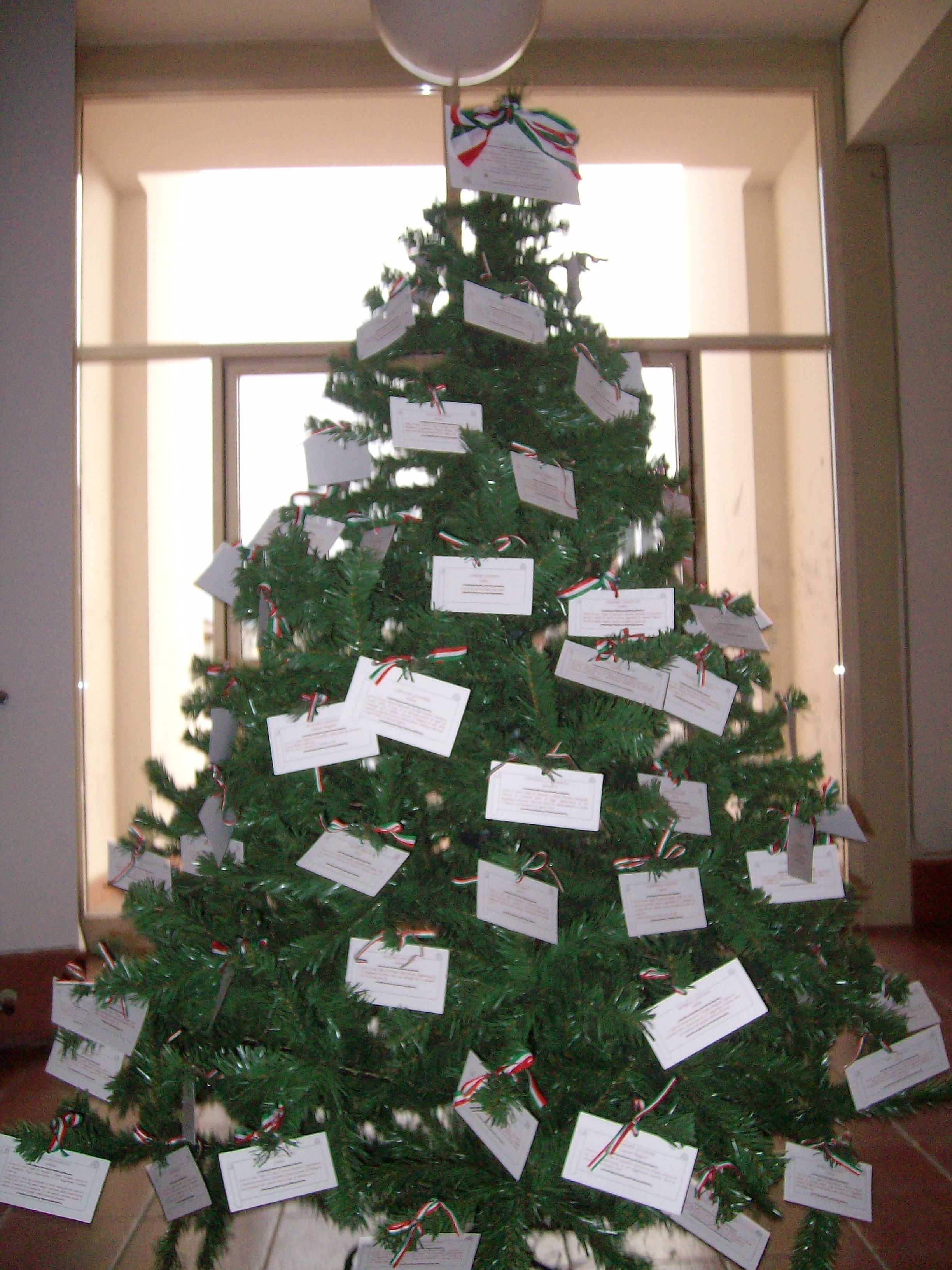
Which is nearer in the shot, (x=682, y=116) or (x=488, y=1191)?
(x=488, y=1191)

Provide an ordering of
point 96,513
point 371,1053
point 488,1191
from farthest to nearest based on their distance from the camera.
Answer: point 96,513, point 371,1053, point 488,1191

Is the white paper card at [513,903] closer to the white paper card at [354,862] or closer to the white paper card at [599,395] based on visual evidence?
the white paper card at [354,862]

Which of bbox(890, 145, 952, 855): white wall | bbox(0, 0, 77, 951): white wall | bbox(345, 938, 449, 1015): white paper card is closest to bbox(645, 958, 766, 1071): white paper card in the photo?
bbox(345, 938, 449, 1015): white paper card

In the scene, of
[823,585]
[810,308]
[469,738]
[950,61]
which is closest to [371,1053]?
[469,738]

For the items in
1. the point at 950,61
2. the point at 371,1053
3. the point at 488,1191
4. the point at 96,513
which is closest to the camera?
the point at 488,1191

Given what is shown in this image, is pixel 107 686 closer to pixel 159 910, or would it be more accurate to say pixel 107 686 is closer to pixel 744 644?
pixel 159 910

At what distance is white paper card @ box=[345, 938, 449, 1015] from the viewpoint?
1067 mm

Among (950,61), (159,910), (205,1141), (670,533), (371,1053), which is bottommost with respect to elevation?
(205,1141)

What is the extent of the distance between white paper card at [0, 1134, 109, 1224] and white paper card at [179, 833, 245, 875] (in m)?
0.37

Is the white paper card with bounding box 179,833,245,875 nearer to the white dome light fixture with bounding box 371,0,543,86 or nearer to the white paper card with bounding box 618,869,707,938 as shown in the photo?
the white paper card with bounding box 618,869,707,938

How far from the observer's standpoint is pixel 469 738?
3.63ft

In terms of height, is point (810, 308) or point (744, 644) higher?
point (810, 308)

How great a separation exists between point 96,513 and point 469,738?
2.45 meters

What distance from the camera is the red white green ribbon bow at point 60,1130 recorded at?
44.2 inches
